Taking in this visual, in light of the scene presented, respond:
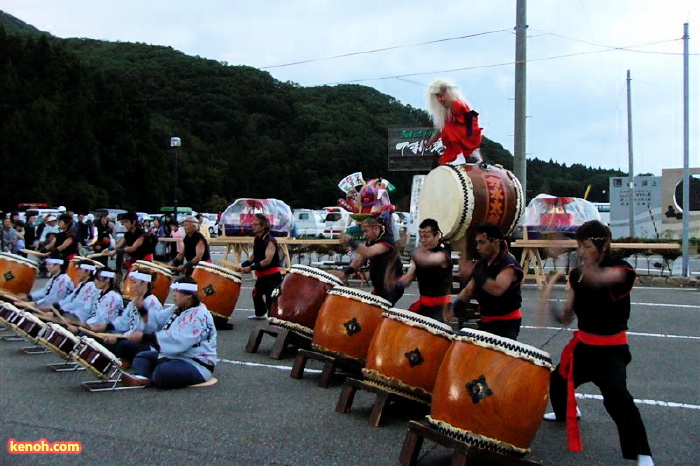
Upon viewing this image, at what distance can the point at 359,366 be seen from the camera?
19.5 feet

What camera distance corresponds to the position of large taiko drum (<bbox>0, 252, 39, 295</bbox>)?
29.9ft

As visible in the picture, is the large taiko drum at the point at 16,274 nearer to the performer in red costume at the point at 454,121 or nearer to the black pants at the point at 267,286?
the black pants at the point at 267,286

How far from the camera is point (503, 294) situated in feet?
15.4

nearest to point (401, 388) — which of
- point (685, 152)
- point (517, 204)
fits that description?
point (517, 204)

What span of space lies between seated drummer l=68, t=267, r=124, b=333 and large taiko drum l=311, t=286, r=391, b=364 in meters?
Answer: 2.10

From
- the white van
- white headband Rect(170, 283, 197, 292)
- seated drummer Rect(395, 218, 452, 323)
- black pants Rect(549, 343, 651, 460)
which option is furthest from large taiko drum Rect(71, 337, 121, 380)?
the white van

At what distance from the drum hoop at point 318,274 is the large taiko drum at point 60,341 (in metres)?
2.24

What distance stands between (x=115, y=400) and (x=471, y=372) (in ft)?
9.39

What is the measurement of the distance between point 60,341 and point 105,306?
48.5 inches

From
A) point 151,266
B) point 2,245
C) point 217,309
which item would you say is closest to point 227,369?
point 217,309

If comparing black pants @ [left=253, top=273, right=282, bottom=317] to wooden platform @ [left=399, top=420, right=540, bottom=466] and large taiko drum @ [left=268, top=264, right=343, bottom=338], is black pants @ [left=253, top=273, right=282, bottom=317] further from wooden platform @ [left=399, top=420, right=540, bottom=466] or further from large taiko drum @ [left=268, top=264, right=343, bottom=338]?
wooden platform @ [left=399, top=420, right=540, bottom=466]

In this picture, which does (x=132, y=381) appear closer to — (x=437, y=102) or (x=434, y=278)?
(x=434, y=278)

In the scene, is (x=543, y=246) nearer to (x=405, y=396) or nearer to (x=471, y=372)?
(x=405, y=396)

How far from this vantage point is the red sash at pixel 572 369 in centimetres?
402
